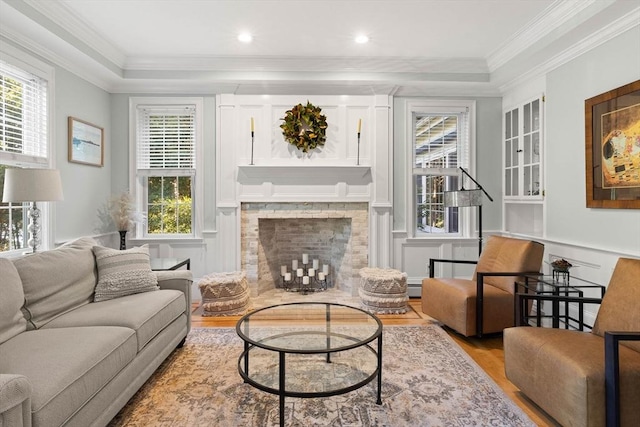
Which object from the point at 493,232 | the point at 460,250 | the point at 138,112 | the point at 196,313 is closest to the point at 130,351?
the point at 196,313

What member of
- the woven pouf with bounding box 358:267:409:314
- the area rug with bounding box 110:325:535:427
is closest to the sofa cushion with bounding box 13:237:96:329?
the area rug with bounding box 110:325:535:427

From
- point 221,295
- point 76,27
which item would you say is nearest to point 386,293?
point 221,295

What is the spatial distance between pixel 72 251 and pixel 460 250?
412 centimetres

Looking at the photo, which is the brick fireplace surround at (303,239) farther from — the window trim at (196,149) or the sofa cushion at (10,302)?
the sofa cushion at (10,302)

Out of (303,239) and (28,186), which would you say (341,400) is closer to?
(28,186)

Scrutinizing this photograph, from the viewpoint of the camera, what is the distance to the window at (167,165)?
443 cm

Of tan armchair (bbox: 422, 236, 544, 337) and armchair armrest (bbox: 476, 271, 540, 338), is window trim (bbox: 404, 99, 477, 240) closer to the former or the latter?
tan armchair (bbox: 422, 236, 544, 337)

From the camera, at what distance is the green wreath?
4.25 meters

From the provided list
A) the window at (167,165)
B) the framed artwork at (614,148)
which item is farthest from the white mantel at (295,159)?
the framed artwork at (614,148)

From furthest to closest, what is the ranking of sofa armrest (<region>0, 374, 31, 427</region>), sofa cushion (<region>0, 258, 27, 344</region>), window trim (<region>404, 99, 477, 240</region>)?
window trim (<region>404, 99, 477, 240</region>) < sofa cushion (<region>0, 258, 27, 344</region>) < sofa armrest (<region>0, 374, 31, 427</region>)

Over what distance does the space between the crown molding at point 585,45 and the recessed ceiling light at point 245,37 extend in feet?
9.91

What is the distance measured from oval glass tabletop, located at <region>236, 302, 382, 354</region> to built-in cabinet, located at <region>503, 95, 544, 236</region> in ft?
8.75

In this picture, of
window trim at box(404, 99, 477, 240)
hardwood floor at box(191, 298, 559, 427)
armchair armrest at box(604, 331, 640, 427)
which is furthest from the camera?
window trim at box(404, 99, 477, 240)

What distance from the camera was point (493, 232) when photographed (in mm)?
4574
